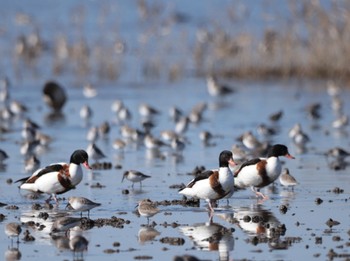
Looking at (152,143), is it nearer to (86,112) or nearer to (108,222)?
(86,112)

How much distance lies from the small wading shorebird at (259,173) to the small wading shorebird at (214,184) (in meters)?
1.13

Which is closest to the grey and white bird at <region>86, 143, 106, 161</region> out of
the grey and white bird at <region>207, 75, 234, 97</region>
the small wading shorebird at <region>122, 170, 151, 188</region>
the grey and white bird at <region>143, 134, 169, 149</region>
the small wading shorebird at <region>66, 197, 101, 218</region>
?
the grey and white bird at <region>143, 134, 169, 149</region>

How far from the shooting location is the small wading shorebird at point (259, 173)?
50.3ft

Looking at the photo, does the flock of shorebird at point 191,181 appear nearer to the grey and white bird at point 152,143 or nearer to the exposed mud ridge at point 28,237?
the grey and white bird at point 152,143

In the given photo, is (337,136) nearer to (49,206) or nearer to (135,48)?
(49,206)

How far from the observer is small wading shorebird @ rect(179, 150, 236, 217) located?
13898mm

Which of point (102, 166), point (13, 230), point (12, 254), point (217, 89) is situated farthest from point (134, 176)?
point (217, 89)

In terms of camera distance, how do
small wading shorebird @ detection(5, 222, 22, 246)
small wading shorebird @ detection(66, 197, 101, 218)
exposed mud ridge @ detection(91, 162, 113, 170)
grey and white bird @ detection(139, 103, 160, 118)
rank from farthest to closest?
grey and white bird @ detection(139, 103, 160, 118) → exposed mud ridge @ detection(91, 162, 113, 170) → small wading shorebird @ detection(66, 197, 101, 218) → small wading shorebird @ detection(5, 222, 22, 246)

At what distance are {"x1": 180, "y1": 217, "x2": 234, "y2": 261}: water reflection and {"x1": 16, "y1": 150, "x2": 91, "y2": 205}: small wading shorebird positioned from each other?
254 centimetres

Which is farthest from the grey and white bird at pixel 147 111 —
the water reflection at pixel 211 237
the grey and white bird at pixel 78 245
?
the grey and white bird at pixel 78 245

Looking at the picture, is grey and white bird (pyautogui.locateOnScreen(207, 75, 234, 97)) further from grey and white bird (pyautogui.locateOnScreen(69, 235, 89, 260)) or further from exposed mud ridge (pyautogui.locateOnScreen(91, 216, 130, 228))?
grey and white bird (pyautogui.locateOnScreen(69, 235, 89, 260))

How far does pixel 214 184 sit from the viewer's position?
1388 cm

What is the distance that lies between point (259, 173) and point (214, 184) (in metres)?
1.62

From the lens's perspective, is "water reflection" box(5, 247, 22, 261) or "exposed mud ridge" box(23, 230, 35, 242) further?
"exposed mud ridge" box(23, 230, 35, 242)
